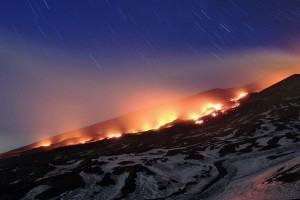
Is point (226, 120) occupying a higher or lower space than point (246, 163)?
higher

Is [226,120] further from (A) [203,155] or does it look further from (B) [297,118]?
(A) [203,155]

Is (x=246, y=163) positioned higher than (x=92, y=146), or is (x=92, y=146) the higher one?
(x=92, y=146)

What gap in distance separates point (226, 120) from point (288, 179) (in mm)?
128213

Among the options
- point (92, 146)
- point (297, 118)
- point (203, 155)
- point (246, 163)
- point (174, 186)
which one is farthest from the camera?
point (92, 146)

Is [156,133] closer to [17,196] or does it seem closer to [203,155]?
[203,155]

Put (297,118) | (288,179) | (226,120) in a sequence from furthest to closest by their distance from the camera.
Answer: (226,120), (297,118), (288,179)

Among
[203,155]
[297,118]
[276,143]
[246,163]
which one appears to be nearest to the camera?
[246,163]

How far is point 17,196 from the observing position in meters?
64.4

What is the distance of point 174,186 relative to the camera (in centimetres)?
6316

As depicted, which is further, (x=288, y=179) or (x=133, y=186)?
(x=133, y=186)

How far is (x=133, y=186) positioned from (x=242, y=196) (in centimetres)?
2826

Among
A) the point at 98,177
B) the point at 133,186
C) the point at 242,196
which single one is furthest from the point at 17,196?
the point at 242,196

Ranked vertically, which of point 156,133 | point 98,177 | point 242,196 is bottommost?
point 242,196

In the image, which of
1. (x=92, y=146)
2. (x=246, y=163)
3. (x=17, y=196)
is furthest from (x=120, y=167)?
(x=92, y=146)
